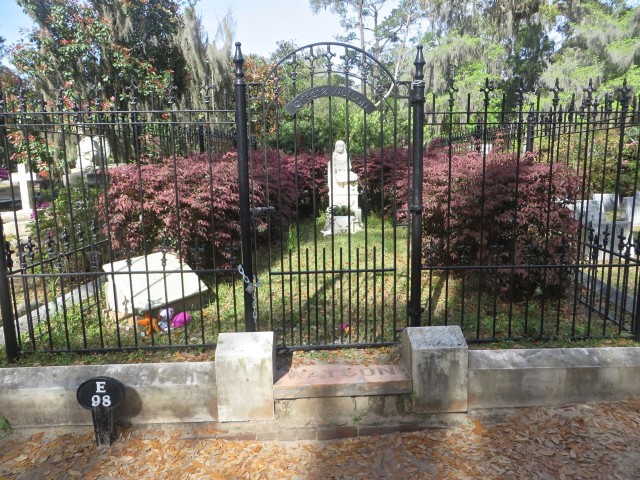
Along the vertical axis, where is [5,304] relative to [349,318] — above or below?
above

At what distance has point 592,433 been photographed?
2.85 metres

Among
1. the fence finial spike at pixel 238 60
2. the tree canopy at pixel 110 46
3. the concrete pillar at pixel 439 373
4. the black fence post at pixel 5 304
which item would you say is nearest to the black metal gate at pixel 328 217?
the fence finial spike at pixel 238 60

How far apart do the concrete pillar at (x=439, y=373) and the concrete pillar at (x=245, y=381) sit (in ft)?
3.26

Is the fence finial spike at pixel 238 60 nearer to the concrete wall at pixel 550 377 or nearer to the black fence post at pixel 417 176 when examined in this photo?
the black fence post at pixel 417 176

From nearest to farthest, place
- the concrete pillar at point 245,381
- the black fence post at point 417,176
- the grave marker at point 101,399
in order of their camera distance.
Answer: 1. the grave marker at point 101,399
2. the concrete pillar at point 245,381
3. the black fence post at point 417,176

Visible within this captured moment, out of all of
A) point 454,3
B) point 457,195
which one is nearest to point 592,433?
point 457,195

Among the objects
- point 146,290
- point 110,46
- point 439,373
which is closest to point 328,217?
point 146,290

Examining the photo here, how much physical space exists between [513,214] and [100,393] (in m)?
3.88

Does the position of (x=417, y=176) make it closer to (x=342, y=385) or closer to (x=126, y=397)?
(x=342, y=385)

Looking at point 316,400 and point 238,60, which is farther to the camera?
point 238,60

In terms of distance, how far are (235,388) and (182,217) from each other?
3.01 metres

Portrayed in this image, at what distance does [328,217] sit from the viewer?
9.59 metres

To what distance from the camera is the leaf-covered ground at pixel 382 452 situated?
8.59ft

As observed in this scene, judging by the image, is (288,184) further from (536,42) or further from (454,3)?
(536,42)
